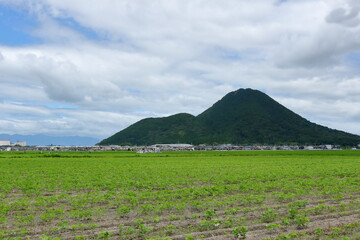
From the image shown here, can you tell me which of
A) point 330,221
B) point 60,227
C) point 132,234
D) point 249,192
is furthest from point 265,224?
point 249,192

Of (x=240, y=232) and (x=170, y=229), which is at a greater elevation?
(x=240, y=232)

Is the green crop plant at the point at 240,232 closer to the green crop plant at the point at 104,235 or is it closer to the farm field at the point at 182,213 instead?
the farm field at the point at 182,213

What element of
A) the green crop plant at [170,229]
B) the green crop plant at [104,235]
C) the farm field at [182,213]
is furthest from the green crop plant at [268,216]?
the green crop plant at [104,235]

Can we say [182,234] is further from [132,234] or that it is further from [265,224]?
[265,224]

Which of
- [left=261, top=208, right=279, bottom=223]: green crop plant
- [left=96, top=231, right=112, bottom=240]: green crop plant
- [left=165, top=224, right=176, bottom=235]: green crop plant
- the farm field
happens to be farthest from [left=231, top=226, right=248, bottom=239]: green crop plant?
[left=96, top=231, right=112, bottom=240]: green crop plant

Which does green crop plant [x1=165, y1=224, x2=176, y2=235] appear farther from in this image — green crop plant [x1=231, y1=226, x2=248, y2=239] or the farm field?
green crop plant [x1=231, y1=226, x2=248, y2=239]

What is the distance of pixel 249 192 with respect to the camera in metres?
23.3

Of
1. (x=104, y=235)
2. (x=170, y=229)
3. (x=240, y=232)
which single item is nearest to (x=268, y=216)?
(x=240, y=232)

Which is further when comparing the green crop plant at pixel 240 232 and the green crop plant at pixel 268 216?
the green crop plant at pixel 268 216

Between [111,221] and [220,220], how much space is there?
4.66 meters

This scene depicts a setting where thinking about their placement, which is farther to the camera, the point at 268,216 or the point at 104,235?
the point at 268,216

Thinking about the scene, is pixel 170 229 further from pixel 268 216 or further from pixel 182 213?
pixel 268 216

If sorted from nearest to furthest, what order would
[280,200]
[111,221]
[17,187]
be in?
[111,221], [280,200], [17,187]

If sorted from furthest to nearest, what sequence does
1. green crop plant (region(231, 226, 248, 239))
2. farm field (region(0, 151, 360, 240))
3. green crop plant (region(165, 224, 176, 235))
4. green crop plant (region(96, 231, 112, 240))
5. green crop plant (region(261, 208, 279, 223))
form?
green crop plant (region(261, 208, 279, 223))
green crop plant (region(165, 224, 176, 235))
farm field (region(0, 151, 360, 240))
green crop plant (region(96, 231, 112, 240))
green crop plant (region(231, 226, 248, 239))
